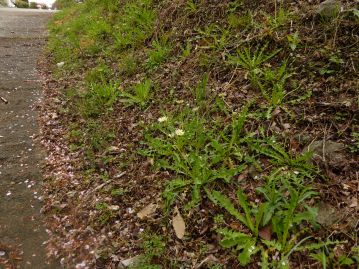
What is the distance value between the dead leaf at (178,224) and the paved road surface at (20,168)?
4.05ft

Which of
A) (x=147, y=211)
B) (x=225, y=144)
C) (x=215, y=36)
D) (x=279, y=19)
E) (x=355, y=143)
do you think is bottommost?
(x=147, y=211)

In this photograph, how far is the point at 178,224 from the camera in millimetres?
3391

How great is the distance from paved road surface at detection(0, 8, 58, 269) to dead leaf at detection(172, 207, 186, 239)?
4.05ft

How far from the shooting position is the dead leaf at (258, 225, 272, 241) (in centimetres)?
296

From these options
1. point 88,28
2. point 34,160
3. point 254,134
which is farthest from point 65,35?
point 254,134

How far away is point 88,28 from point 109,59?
2.63 meters

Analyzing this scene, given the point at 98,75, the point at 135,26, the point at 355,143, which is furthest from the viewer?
the point at 135,26

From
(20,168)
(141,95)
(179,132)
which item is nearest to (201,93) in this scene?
(179,132)

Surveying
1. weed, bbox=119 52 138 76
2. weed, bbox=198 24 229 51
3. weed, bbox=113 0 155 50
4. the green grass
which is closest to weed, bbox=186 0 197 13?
weed, bbox=198 24 229 51

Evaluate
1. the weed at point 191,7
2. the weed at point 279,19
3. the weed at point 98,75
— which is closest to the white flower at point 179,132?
the weed at point 279,19

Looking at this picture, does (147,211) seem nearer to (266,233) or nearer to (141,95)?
(266,233)

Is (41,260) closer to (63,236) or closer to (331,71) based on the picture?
(63,236)

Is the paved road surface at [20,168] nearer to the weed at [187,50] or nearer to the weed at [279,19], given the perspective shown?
the weed at [187,50]

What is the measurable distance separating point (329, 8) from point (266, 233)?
3.25 metres
